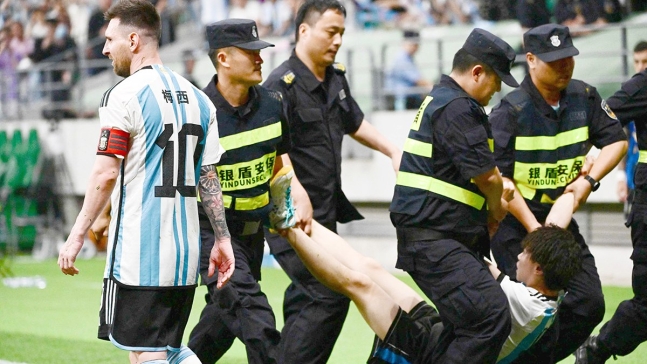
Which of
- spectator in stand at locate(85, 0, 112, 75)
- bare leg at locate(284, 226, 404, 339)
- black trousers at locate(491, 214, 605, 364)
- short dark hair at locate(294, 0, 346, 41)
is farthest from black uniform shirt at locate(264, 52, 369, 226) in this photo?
spectator in stand at locate(85, 0, 112, 75)

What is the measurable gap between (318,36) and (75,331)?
12.4 feet

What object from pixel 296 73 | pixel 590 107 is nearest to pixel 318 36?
pixel 296 73

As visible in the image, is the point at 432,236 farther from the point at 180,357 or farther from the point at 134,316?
the point at 134,316

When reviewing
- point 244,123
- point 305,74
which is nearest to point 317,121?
point 305,74

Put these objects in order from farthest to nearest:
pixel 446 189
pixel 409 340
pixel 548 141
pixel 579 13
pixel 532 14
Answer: pixel 579 13 → pixel 532 14 → pixel 548 141 → pixel 409 340 → pixel 446 189

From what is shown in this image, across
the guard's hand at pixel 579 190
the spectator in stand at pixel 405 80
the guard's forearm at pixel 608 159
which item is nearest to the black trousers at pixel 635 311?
the guard's forearm at pixel 608 159

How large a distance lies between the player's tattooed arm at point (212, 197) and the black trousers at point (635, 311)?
2.80m

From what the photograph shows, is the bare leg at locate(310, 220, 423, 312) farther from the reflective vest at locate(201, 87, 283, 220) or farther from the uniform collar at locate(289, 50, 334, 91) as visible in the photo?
the uniform collar at locate(289, 50, 334, 91)

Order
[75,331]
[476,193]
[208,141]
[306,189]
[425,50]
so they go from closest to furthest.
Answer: [208,141] → [476,193] → [306,189] → [75,331] → [425,50]

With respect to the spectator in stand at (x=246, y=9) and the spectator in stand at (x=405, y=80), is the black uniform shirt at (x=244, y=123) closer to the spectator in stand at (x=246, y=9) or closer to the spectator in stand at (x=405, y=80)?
the spectator in stand at (x=405, y=80)

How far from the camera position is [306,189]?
6996mm

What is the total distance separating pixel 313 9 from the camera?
7.15 metres

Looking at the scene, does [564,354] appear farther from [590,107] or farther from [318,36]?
[318,36]

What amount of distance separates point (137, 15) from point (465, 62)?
5.70 feet
